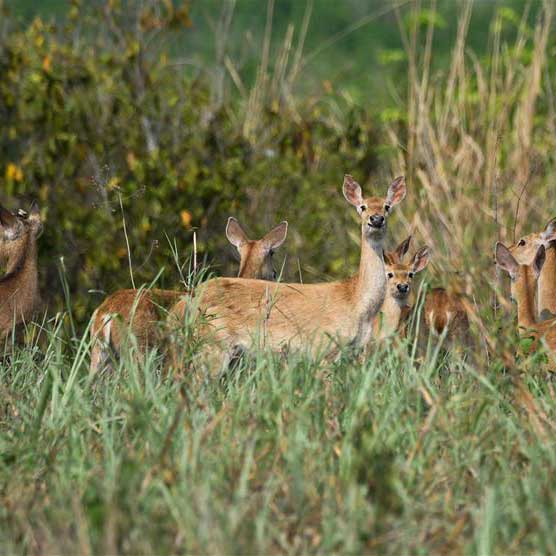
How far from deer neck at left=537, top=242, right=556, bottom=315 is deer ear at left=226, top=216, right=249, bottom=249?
1744 mm

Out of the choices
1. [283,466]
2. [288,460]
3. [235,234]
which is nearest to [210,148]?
[235,234]

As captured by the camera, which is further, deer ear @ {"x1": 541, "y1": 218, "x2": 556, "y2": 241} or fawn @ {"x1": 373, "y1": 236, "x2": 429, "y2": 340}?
deer ear @ {"x1": 541, "y1": 218, "x2": 556, "y2": 241}

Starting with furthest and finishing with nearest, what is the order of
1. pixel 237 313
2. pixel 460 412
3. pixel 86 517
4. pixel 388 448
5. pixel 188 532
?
pixel 237 313 → pixel 460 412 → pixel 388 448 → pixel 86 517 → pixel 188 532

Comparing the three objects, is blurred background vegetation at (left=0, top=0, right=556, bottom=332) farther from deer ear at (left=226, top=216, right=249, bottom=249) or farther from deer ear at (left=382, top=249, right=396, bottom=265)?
deer ear at (left=382, top=249, right=396, bottom=265)

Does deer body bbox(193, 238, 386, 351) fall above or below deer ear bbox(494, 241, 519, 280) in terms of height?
below

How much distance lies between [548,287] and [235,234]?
72.9 inches

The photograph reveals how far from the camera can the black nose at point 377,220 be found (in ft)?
21.0

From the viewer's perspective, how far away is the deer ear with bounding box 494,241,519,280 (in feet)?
21.5

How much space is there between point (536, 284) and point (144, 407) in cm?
340

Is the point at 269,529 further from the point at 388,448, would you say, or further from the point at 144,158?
the point at 144,158

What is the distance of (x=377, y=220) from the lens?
6398 mm

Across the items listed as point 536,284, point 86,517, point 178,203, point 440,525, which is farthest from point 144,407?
point 178,203

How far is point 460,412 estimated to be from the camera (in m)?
4.07

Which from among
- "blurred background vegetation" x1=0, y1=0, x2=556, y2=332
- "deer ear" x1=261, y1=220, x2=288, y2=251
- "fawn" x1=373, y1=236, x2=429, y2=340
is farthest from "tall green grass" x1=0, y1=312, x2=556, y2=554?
"blurred background vegetation" x1=0, y1=0, x2=556, y2=332
